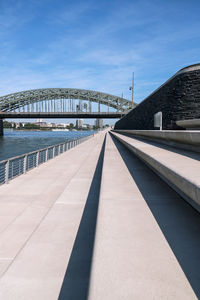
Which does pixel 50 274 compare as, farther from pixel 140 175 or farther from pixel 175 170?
pixel 140 175

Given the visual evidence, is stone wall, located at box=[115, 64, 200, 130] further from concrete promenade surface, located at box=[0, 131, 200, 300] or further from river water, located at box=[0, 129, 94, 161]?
river water, located at box=[0, 129, 94, 161]

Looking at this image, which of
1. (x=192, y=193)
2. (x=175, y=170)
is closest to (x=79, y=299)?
(x=192, y=193)

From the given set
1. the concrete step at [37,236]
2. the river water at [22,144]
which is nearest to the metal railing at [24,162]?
the concrete step at [37,236]

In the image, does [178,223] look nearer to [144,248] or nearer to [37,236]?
[144,248]

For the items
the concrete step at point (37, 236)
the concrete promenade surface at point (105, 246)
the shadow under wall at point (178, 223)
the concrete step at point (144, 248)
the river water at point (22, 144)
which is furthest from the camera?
the river water at point (22, 144)

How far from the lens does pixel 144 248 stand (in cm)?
231

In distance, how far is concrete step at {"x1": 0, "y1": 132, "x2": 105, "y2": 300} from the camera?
94.8 inches

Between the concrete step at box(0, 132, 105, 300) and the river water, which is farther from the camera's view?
the river water

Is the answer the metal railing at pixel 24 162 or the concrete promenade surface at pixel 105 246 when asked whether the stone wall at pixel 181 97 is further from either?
the concrete promenade surface at pixel 105 246

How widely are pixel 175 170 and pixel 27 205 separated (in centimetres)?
353

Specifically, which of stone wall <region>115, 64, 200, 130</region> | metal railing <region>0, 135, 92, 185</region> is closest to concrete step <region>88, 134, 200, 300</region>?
metal railing <region>0, 135, 92, 185</region>

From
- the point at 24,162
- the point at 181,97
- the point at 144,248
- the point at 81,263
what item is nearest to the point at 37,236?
the point at 81,263

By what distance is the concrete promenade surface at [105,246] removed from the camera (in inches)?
72.0

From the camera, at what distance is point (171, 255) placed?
2199mm
